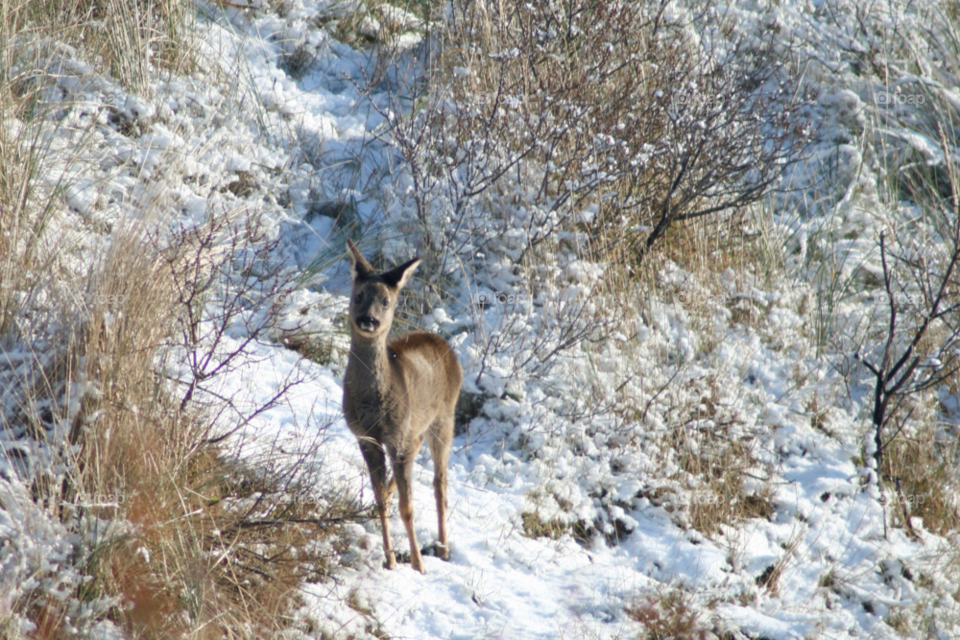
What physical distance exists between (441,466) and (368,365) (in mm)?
1004

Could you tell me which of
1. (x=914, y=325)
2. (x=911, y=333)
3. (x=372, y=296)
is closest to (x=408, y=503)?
(x=372, y=296)

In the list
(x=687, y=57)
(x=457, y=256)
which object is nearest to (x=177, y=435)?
(x=457, y=256)

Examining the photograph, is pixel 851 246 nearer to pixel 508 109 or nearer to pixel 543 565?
pixel 508 109

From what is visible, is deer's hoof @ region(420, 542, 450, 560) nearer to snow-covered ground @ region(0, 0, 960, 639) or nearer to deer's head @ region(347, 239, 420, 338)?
snow-covered ground @ region(0, 0, 960, 639)

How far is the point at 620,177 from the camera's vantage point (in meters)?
7.33

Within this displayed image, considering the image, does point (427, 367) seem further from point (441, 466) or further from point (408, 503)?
point (408, 503)

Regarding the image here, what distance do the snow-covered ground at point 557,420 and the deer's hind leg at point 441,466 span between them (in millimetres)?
111

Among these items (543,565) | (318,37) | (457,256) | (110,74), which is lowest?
(543,565)

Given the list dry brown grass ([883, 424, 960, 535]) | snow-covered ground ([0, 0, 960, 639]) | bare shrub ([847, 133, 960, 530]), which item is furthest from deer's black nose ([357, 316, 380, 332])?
dry brown grass ([883, 424, 960, 535])

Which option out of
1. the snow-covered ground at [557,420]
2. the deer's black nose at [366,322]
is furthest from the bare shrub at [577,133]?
the deer's black nose at [366,322]

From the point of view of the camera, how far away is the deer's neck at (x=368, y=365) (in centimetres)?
467

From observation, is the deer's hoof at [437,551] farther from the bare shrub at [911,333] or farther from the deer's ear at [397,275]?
the bare shrub at [911,333]

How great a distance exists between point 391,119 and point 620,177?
7.07 feet

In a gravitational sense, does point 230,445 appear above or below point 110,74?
below
